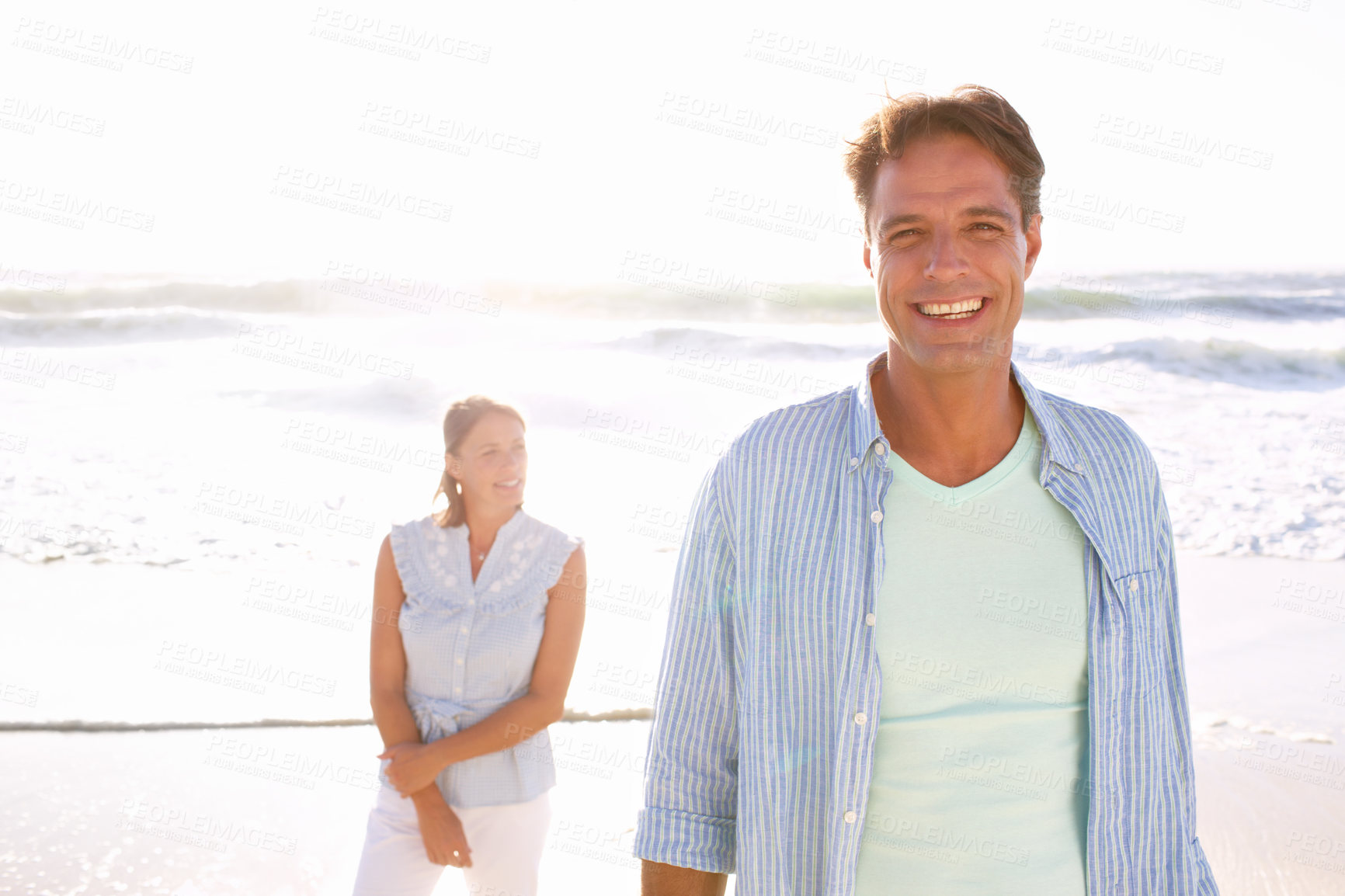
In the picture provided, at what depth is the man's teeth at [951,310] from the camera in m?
1.80

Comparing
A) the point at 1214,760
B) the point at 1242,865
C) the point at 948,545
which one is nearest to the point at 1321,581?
the point at 1214,760

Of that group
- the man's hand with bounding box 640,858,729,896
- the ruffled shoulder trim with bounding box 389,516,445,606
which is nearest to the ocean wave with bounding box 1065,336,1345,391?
the ruffled shoulder trim with bounding box 389,516,445,606

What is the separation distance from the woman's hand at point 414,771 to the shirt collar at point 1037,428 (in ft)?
5.72

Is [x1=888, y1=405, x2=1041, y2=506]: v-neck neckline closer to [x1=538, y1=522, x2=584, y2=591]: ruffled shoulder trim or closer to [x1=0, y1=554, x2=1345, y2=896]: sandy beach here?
[x1=538, y1=522, x2=584, y2=591]: ruffled shoulder trim

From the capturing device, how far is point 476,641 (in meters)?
3.08

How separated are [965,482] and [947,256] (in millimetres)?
413

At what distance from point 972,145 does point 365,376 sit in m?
13.5

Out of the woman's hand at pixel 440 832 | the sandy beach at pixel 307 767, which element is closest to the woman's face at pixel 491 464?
the woman's hand at pixel 440 832

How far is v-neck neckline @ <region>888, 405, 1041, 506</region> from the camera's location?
A: 70.6 inches

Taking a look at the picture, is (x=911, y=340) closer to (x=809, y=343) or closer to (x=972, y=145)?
(x=972, y=145)

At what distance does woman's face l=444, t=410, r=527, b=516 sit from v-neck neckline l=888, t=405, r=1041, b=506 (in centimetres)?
175

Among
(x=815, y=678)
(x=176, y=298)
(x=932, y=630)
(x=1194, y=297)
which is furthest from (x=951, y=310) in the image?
(x=1194, y=297)

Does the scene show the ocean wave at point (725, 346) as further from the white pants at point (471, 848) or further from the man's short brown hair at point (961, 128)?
the man's short brown hair at point (961, 128)

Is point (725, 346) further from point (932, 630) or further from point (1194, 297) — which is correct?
point (932, 630)
